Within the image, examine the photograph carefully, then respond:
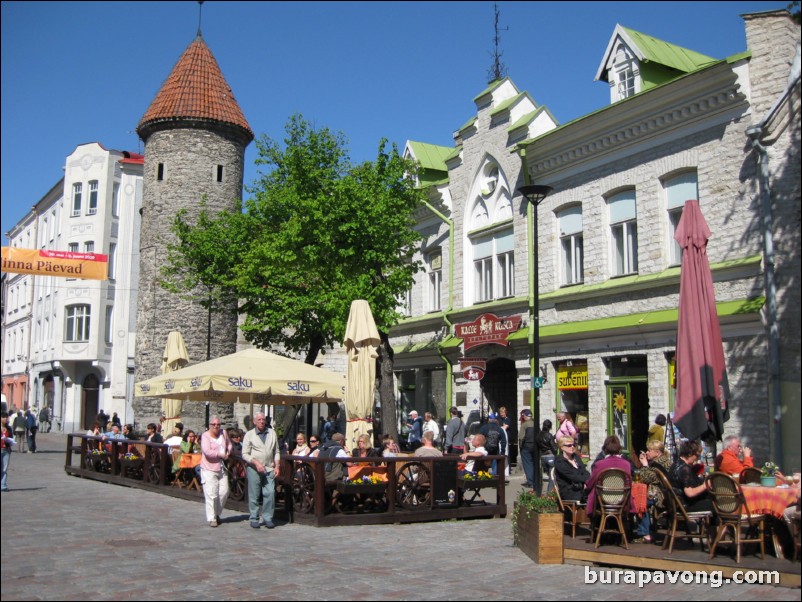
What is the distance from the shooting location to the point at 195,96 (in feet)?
119

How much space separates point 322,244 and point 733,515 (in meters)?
15.4

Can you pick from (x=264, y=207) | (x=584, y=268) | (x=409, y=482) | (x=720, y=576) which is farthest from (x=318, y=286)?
(x=720, y=576)

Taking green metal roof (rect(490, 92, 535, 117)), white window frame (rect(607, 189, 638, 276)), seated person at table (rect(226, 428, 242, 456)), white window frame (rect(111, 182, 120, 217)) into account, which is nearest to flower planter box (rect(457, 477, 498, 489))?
seated person at table (rect(226, 428, 242, 456))

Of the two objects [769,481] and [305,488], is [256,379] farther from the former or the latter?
[769,481]

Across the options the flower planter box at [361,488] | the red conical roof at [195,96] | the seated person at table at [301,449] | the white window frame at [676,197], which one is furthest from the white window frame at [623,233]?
the red conical roof at [195,96]

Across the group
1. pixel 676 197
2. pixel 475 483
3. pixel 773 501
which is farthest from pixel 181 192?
pixel 773 501

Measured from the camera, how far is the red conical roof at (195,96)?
35812 millimetres

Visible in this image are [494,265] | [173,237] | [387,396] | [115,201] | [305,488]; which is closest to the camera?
[305,488]

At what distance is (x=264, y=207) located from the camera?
25484 mm

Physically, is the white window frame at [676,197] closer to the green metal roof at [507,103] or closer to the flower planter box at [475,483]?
the green metal roof at [507,103]

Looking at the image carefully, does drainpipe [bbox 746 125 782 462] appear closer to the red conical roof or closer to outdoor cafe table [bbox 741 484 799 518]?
outdoor cafe table [bbox 741 484 799 518]

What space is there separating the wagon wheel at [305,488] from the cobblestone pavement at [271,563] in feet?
1.56

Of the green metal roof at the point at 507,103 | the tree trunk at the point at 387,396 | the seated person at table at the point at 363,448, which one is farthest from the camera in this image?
the green metal roof at the point at 507,103

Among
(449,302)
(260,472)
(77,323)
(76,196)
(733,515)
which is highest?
(76,196)
